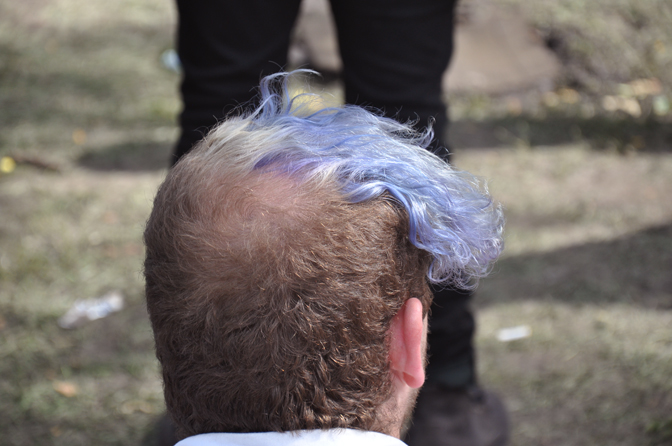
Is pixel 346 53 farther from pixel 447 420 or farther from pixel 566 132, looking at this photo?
pixel 566 132

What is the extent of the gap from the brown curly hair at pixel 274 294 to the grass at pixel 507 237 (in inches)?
45.4

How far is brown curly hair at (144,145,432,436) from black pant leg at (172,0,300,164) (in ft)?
2.03

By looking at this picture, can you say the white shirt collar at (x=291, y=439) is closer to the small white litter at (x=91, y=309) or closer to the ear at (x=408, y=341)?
the ear at (x=408, y=341)

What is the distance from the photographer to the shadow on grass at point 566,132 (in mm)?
3785

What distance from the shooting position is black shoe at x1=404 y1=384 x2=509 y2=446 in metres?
1.78

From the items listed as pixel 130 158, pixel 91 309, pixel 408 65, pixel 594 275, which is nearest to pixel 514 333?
pixel 594 275

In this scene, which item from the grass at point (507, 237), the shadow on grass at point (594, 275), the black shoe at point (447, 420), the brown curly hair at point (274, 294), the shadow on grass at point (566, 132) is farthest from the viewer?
the shadow on grass at point (566, 132)

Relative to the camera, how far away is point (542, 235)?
9.67ft

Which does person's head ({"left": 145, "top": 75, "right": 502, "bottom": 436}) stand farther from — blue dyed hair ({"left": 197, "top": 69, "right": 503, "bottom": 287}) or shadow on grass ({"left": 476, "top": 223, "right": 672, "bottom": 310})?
shadow on grass ({"left": 476, "top": 223, "right": 672, "bottom": 310})

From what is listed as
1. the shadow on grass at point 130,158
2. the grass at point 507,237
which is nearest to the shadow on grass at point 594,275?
the grass at point 507,237

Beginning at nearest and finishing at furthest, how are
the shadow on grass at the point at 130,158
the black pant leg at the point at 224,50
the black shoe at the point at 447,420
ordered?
the black pant leg at the point at 224,50 → the black shoe at the point at 447,420 → the shadow on grass at the point at 130,158

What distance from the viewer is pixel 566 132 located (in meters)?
3.92

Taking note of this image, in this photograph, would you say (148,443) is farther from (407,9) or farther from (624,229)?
(624,229)

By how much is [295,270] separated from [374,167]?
0.19 meters
